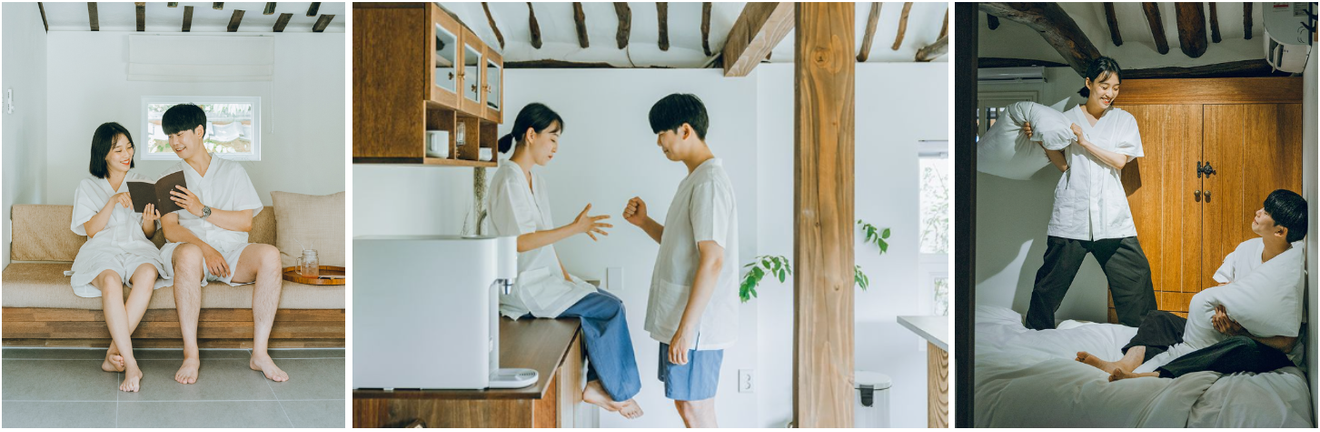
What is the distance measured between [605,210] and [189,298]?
1966mm

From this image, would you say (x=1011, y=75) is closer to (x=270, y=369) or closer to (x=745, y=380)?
(x=270, y=369)

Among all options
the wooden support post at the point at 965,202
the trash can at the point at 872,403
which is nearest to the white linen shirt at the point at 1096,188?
the wooden support post at the point at 965,202

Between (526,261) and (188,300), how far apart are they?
1231 mm

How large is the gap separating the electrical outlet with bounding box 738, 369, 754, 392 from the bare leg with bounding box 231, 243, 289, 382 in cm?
238

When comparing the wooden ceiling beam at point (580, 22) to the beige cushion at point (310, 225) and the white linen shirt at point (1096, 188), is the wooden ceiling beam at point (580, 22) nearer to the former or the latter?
the beige cushion at point (310, 225)

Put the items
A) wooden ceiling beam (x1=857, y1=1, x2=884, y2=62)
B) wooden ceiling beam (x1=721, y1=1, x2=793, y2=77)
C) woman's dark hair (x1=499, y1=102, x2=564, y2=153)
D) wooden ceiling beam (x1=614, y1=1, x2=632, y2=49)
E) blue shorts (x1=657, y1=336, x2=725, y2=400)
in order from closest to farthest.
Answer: wooden ceiling beam (x1=721, y1=1, x2=793, y2=77) → blue shorts (x1=657, y1=336, x2=725, y2=400) → woman's dark hair (x1=499, y1=102, x2=564, y2=153) → wooden ceiling beam (x1=614, y1=1, x2=632, y2=49) → wooden ceiling beam (x1=857, y1=1, x2=884, y2=62)

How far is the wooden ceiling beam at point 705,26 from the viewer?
127 inches

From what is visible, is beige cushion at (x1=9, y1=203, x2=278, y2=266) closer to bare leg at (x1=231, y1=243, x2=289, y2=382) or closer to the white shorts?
the white shorts

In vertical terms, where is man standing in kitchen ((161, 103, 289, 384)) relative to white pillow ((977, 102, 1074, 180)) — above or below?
below

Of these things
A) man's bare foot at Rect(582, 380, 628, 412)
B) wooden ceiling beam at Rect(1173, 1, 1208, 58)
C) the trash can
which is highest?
wooden ceiling beam at Rect(1173, 1, 1208, 58)

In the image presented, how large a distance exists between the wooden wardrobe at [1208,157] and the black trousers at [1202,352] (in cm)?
18

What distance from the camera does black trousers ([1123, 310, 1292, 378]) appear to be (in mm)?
1998

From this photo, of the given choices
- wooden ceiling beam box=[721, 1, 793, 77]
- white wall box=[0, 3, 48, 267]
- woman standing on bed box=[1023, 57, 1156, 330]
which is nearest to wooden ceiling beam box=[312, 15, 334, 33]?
white wall box=[0, 3, 48, 267]

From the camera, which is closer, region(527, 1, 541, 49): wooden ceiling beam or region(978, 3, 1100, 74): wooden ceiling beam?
region(978, 3, 1100, 74): wooden ceiling beam
